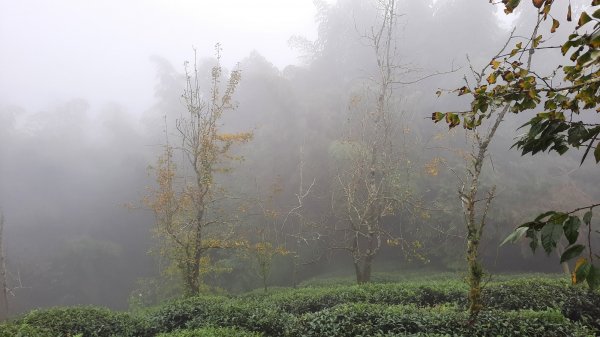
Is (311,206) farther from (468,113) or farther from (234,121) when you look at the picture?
(468,113)

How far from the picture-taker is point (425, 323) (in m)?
7.23

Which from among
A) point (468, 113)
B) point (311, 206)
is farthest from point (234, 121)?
point (468, 113)

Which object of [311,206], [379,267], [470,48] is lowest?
[379,267]

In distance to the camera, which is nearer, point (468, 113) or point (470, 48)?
point (468, 113)

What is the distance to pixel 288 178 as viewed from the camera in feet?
79.4

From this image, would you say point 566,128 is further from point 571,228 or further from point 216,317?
point 216,317

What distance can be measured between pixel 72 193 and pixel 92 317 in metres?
22.6

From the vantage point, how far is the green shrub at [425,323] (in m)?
6.67

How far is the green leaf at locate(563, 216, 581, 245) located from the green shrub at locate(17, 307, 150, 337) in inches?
350

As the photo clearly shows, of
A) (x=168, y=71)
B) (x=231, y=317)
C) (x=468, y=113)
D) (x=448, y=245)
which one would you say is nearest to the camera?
(x=468, y=113)

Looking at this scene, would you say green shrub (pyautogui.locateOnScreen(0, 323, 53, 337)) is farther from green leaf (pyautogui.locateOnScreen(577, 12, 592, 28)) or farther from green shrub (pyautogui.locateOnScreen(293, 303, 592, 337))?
green leaf (pyautogui.locateOnScreen(577, 12, 592, 28))

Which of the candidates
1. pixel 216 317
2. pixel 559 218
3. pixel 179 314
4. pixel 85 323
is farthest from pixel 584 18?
pixel 85 323

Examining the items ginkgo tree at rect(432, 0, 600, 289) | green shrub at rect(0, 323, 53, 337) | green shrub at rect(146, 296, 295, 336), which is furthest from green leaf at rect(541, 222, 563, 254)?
A: green shrub at rect(0, 323, 53, 337)

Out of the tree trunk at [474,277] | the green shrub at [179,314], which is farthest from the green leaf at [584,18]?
the green shrub at [179,314]
